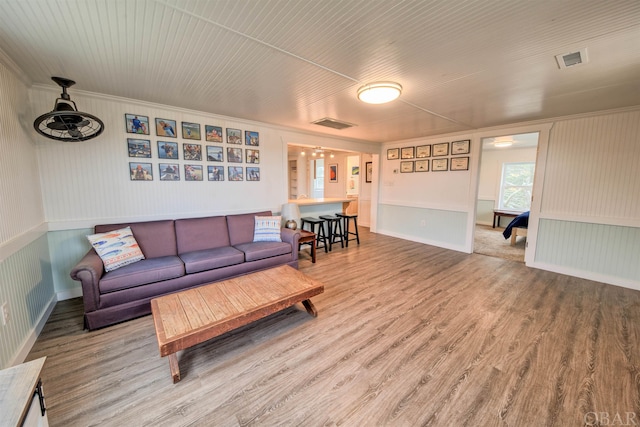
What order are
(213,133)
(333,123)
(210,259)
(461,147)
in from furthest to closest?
1. (461,147)
2. (333,123)
3. (213,133)
4. (210,259)

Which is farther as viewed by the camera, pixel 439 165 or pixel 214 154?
pixel 439 165

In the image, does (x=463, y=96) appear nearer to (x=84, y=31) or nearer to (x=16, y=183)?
(x=84, y=31)

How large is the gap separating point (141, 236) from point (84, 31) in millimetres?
2053

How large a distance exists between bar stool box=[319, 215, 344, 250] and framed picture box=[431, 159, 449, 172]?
2.31 meters

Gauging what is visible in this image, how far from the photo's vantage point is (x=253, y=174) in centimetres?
407

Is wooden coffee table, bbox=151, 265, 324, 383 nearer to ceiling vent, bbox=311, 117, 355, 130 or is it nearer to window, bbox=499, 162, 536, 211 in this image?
ceiling vent, bbox=311, 117, 355, 130

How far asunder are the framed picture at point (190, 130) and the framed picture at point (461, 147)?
4.60 meters

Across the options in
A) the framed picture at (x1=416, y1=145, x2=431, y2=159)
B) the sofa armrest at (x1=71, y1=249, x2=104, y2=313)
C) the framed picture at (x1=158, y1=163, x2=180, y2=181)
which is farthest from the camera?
the framed picture at (x1=416, y1=145, x2=431, y2=159)

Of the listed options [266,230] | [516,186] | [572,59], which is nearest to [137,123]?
[266,230]

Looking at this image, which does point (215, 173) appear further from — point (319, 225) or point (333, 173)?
point (333, 173)

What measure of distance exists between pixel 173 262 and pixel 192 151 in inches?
65.1

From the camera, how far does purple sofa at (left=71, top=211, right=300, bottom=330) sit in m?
2.21

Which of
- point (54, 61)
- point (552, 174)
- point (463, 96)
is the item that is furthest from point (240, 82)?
point (552, 174)

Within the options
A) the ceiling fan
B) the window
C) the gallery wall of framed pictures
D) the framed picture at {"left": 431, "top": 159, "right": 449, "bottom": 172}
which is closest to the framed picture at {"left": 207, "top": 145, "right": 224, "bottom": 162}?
the gallery wall of framed pictures
